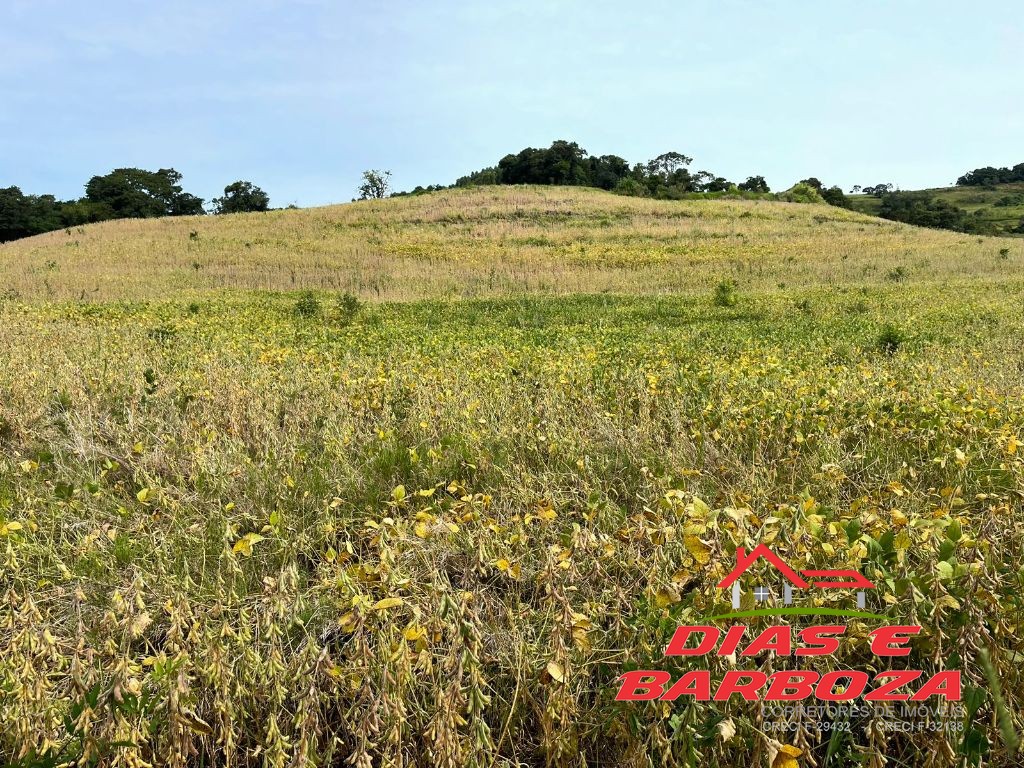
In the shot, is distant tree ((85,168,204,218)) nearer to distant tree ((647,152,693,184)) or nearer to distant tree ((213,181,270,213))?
distant tree ((213,181,270,213))

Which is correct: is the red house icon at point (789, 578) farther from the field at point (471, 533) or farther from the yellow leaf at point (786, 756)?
the yellow leaf at point (786, 756)

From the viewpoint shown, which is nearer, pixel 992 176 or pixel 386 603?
pixel 386 603

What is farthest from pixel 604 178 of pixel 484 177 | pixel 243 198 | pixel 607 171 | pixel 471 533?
pixel 471 533

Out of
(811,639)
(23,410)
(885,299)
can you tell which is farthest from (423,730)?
(885,299)

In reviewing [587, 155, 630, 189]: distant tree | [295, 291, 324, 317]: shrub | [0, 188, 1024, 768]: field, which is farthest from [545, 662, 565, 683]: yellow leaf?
[587, 155, 630, 189]: distant tree

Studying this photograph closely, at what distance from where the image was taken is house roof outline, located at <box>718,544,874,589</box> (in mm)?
1862

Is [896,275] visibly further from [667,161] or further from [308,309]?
[667,161]

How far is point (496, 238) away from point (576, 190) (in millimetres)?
23744

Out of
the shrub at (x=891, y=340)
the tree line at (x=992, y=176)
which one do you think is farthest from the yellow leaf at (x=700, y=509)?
the tree line at (x=992, y=176)

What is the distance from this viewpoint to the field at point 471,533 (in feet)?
5.57

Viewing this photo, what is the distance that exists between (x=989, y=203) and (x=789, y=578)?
114748 millimetres

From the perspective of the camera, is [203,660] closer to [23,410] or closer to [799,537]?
[799,537]

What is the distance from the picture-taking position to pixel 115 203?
7031 centimetres

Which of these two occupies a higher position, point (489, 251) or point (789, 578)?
point (489, 251)
